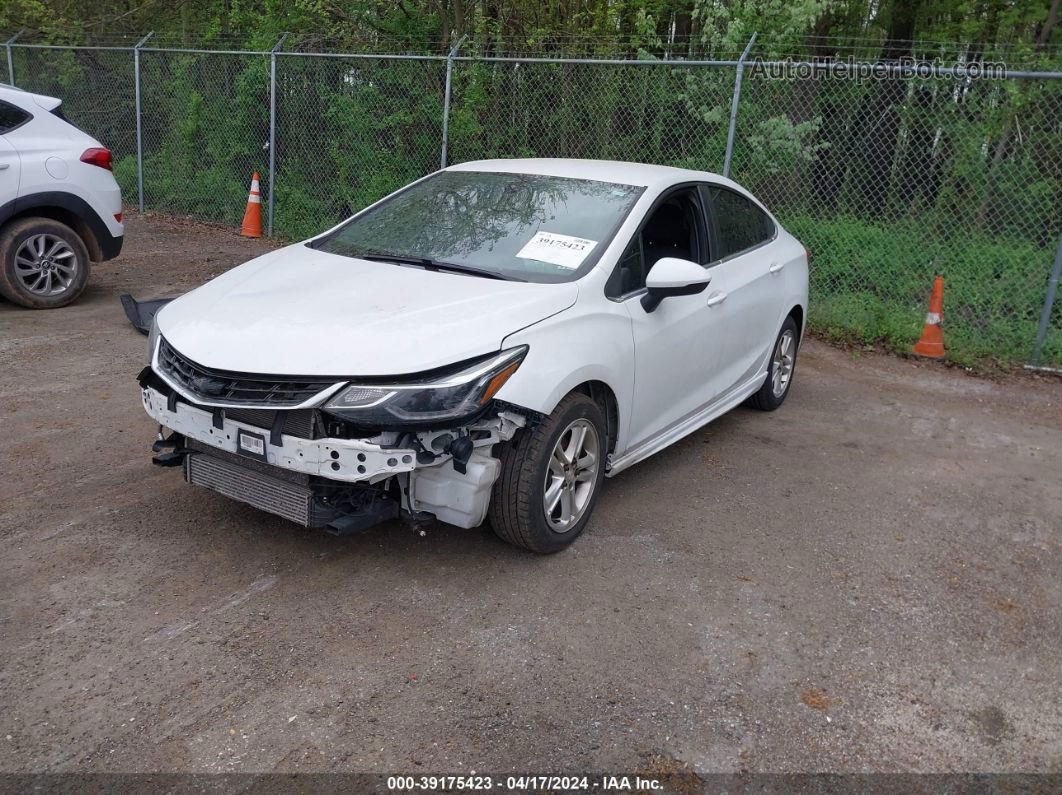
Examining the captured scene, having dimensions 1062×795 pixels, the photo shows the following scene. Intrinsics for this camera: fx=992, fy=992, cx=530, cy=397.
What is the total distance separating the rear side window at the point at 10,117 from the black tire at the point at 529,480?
5.91 meters

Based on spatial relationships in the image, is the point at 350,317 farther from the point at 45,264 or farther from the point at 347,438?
the point at 45,264

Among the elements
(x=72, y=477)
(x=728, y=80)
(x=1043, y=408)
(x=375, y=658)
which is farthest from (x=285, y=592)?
(x=728, y=80)

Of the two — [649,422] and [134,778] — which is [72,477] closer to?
[134,778]

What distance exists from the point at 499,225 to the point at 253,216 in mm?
8405

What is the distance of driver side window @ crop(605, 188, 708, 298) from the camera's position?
4672 millimetres

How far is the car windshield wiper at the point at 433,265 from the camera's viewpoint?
4.52m

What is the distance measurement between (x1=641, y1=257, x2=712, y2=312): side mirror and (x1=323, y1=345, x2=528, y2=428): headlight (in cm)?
115

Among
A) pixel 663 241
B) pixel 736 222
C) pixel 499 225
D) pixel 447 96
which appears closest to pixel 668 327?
pixel 663 241

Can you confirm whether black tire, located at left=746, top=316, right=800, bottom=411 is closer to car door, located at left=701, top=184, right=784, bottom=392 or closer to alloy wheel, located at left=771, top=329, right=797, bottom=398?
alloy wheel, located at left=771, top=329, right=797, bottom=398

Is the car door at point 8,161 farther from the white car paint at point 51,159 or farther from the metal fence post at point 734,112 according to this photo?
the metal fence post at point 734,112

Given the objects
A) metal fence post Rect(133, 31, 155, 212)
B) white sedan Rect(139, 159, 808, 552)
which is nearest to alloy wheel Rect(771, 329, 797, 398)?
white sedan Rect(139, 159, 808, 552)

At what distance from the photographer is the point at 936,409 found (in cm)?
723

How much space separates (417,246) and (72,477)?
81.1 inches

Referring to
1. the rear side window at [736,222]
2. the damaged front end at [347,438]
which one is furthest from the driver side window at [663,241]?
the damaged front end at [347,438]
